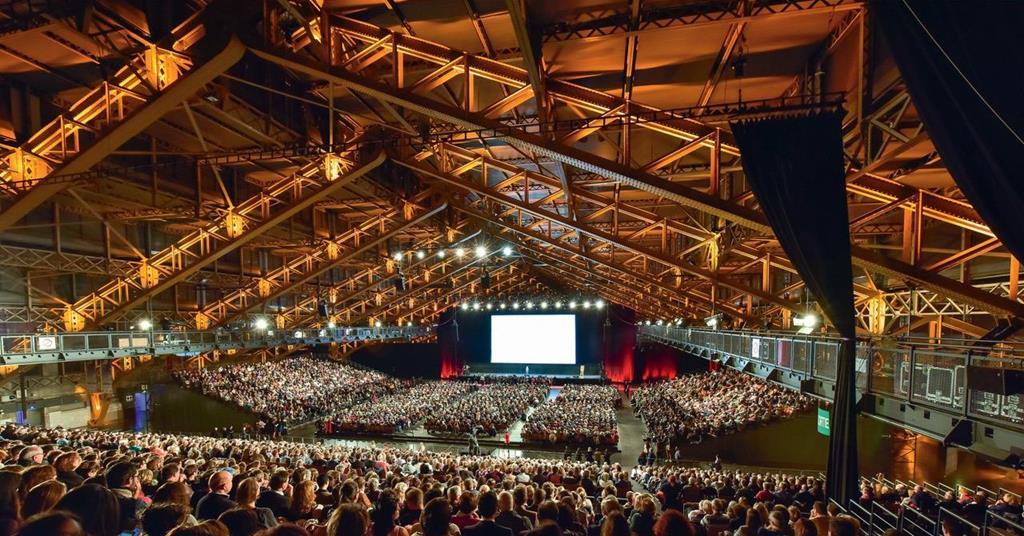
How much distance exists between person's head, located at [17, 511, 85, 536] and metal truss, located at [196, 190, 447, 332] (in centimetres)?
1586

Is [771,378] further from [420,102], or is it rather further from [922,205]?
[420,102]

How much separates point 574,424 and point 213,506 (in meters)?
18.5

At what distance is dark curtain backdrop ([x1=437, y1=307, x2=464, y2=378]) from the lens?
45812 mm

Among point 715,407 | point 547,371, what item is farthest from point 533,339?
point 715,407

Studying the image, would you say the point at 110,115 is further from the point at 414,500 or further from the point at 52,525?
the point at 52,525

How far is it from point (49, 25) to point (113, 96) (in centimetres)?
203

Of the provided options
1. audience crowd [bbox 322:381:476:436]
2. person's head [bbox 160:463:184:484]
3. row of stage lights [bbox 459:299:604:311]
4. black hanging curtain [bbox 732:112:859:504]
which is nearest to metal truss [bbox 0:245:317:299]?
audience crowd [bbox 322:381:476:436]

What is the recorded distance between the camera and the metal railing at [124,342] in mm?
12047

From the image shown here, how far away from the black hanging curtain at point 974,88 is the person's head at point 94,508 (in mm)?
7282

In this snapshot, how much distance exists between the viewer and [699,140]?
7.46 meters

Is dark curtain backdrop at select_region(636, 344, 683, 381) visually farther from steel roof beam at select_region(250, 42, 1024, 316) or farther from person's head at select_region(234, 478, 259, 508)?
person's head at select_region(234, 478, 259, 508)

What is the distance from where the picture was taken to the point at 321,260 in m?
21.5

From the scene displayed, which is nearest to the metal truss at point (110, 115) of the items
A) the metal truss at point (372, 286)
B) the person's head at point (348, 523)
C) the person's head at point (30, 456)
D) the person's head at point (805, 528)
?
the person's head at point (30, 456)

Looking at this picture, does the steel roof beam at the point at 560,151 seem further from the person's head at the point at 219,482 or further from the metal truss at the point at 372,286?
the metal truss at the point at 372,286
